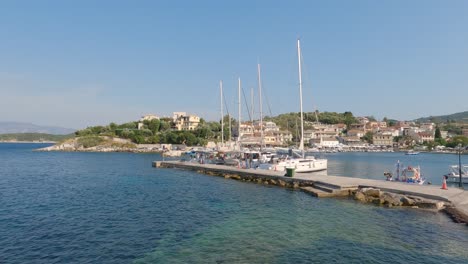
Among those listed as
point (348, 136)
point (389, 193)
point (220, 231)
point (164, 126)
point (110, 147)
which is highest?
point (164, 126)

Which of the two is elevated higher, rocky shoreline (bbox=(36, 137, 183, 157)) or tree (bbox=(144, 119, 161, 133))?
tree (bbox=(144, 119, 161, 133))

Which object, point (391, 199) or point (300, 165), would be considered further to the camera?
point (300, 165)

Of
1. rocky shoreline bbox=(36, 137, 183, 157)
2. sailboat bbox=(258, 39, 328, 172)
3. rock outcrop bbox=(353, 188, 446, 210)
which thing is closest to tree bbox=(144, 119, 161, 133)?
rocky shoreline bbox=(36, 137, 183, 157)

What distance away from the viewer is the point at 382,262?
12.6 metres

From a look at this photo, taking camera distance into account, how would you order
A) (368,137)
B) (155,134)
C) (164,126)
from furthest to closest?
1. (368,137)
2. (164,126)
3. (155,134)

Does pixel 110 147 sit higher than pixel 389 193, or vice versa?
pixel 110 147

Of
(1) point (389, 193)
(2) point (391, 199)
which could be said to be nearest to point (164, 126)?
(1) point (389, 193)

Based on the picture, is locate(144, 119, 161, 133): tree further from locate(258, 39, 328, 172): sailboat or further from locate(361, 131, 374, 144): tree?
locate(258, 39, 328, 172): sailboat

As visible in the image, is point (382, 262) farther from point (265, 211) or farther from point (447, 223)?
point (265, 211)

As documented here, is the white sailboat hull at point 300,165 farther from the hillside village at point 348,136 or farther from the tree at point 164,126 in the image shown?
the tree at point 164,126

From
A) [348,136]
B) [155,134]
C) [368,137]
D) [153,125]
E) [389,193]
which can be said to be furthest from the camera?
[348,136]

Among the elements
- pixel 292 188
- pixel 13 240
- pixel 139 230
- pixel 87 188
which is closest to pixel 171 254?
pixel 139 230

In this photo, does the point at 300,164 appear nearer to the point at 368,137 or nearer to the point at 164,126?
the point at 164,126

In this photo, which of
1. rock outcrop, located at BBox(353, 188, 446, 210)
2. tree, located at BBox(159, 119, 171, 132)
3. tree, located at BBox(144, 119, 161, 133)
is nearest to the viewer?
rock outcrop, located at BBox(353, 188, 446, 210)
